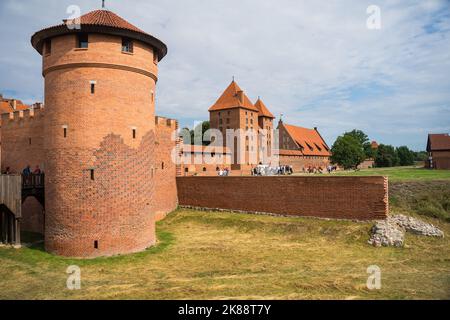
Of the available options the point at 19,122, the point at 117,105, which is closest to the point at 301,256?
the point at 117,105

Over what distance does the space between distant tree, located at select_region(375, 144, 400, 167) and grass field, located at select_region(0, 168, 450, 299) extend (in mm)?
51233

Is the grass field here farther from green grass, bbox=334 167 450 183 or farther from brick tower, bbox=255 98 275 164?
brick tower, bbox=255 98 275 164

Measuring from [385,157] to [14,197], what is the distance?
65747 mm

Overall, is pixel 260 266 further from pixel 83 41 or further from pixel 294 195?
pixel 83 41

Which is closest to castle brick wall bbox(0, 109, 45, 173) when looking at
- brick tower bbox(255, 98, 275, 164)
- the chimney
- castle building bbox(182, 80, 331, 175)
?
castle building bbox(182, 80, 331, 175)

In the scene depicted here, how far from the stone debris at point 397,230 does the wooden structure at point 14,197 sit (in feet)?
49.5

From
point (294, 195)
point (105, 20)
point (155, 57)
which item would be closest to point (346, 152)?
point (294, 195)

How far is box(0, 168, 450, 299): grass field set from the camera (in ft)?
33.6

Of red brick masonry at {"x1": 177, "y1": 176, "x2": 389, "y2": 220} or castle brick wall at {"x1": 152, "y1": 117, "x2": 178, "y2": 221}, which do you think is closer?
red brick masonry at {"x1": 177, "y1": 176, "x2": 389, "y2": 220}

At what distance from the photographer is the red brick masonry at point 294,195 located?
57.5ft

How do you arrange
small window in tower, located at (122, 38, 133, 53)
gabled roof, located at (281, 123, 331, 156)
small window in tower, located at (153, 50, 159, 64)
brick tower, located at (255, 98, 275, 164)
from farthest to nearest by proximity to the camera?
gabled roof, located at (281, 123, 331, 156)
brick tower, located at (255, 98, 275, 164)
small window in tower, located at (153, 50, 159, 64)
small window in tower, located at (122, 38, 133, 53)

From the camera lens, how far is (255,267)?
42.4ft
